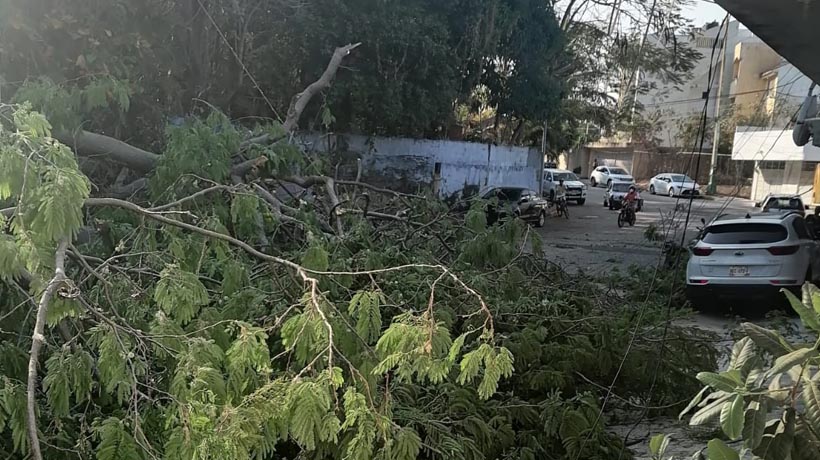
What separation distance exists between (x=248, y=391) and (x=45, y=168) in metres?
1.04

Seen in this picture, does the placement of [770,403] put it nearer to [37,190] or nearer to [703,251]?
[37,190]

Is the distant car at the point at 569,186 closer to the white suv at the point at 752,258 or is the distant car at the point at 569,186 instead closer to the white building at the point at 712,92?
the white building at the point at 712,92

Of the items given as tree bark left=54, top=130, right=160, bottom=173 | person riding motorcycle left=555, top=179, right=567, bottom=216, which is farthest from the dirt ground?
tree bark left=54, top=130, right=160, bottom=173

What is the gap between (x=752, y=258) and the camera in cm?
901

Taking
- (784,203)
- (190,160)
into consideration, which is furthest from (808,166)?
(190,160)

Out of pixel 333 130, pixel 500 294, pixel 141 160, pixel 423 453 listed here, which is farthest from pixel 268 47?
pixel 423 453

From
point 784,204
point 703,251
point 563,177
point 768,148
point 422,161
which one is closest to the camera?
point 703,251

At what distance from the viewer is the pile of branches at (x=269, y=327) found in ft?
6.82

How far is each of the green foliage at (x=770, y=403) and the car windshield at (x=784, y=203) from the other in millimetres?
18177

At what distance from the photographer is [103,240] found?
4.37 meters

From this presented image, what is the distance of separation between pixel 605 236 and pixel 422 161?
6.15 m

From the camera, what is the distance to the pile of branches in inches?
81.8

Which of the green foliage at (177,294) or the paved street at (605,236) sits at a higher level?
the green foliage at (177,294)

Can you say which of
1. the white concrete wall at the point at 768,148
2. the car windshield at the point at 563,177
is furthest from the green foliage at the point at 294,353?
the car windshield at the point at 563,177
